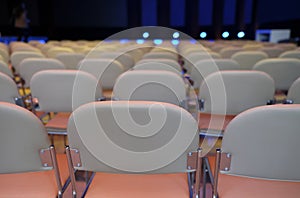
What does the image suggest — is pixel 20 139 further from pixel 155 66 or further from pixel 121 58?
pixel 121 58

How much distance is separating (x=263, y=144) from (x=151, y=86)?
3.20 feet

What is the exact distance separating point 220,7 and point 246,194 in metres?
15.7

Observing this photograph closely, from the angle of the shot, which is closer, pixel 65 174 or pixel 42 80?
pixel 65 174

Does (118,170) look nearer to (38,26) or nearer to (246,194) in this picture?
(246,194)

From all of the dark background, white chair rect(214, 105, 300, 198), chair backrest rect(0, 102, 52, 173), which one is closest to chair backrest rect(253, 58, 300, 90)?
white chair rect(214, 105, 300, 198)

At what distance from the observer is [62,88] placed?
2.03m

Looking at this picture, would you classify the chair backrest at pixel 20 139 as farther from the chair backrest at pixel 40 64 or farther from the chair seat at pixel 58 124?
the chair backrest at pixel 40 64

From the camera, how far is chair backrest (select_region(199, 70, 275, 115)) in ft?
6.31

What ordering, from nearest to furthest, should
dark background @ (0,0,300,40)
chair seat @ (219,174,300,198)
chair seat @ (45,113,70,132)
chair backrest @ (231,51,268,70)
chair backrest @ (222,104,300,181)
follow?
chair backrest @ (222,104,300,181), chair seat @ (219,174,300,198), chair seat @ (45,113,70,132), chair backrest @ (231,51,268,70), dark background @ (0,0,300,40)

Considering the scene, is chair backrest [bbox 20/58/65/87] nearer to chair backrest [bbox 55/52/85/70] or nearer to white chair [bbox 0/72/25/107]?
chair backrest [bbox 55/52/85/70]

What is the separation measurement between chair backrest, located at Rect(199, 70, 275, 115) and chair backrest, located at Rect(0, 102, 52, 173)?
1228mm

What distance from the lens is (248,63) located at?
144 inches

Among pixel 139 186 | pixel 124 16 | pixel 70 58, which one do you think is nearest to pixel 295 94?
pixel 139 186

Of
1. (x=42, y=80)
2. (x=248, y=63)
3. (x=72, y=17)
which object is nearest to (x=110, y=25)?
(x=72, y=17)
